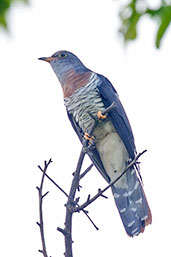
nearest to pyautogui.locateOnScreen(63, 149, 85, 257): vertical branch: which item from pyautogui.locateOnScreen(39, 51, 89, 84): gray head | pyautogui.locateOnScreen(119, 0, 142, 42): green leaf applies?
pyautogui.locateOnScreen(119, 0, 142, 42): green leaf

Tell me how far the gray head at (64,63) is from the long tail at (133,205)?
3.95ft

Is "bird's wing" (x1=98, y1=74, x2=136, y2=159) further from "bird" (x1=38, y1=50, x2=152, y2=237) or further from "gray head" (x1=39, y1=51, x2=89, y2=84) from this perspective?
"gray head" (x1=39, y1=51, x2=89, y2=84)

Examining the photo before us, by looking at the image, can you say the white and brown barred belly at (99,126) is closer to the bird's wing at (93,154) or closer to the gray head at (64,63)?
the bird's wing at (93,154)

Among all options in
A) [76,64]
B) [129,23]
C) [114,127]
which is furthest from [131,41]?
[76,64]

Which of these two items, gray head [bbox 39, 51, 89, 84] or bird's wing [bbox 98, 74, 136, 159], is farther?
gray head [bbox 39, 51, 89, 84]

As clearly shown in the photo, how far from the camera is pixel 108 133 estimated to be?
3.91 metres

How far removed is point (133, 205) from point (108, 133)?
68 cm

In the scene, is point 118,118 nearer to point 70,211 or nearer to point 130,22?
point 70,211

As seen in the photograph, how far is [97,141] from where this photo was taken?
13.0 ft

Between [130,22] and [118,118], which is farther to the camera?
[118,118]

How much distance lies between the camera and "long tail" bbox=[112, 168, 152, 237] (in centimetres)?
350

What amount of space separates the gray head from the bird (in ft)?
0.69

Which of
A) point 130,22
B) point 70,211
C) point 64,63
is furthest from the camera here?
point 64,63

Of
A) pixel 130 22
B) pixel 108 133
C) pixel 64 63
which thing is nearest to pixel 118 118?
pixel 108 133
